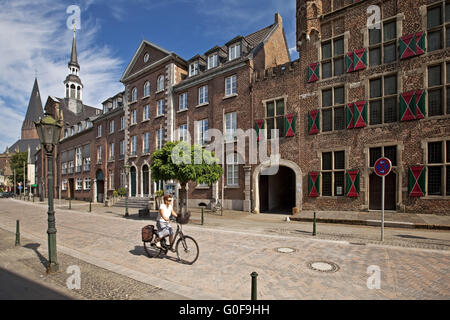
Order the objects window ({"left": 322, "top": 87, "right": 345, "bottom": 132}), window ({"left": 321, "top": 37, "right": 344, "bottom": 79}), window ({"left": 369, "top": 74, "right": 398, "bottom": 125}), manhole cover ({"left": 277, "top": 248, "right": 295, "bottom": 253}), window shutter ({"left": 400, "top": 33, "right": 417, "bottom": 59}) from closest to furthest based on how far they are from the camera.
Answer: manhole cover ({"left": 277, "top": 248, "right": 295, "bottom": 253}) < window shutter ({"left": 400, "top": 33, "right": 417, "bottom": 59}) < window ({"left": 369, "top": 74, "right": 398, "bottom": 125}) < window ({"left": 322, "top": 87, "right": 345, "bottom": 132}) < window ({"left": 321, "top": 37, "right": 344, "bottom": 79})

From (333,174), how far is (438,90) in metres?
6.52

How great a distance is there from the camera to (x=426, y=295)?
167 inches

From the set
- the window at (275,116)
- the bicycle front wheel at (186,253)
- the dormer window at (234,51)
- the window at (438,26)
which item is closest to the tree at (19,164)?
the dormer window at (234,51)

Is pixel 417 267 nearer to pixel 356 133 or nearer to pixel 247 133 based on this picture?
pixel 356 133

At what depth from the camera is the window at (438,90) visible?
11523 millimetres

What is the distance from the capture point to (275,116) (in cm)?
1653

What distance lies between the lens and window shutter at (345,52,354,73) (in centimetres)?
1393

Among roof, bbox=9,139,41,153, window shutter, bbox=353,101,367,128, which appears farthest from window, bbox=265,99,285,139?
roof, bbox=9,139,41,153

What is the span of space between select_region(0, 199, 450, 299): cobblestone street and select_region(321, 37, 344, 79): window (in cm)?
997

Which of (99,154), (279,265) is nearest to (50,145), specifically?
(279,265)

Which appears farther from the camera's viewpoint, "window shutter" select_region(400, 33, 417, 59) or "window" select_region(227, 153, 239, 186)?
"window" select_region(227, 153, 239, 186)

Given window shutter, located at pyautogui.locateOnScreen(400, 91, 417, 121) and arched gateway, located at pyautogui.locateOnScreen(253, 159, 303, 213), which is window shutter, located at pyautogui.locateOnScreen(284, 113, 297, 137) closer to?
arched gateway, located at pyautogui.locateOnScreen(253, 159, 303, 213)

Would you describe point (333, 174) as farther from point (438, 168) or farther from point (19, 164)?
point (19, 164)

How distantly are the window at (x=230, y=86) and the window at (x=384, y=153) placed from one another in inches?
413
